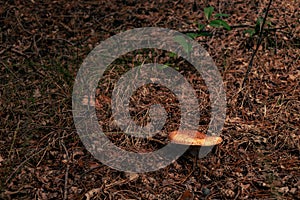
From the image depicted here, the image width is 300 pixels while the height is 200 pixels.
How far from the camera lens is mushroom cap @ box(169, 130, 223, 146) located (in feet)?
6.18

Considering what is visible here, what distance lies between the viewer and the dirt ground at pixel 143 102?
1846mm

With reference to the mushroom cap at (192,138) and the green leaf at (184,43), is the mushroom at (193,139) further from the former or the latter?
the green leaf at (184,43)

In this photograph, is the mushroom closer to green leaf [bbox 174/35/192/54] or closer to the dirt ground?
the dirt ground

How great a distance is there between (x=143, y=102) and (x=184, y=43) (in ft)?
1.55

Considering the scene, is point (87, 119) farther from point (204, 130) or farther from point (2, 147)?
point (204, 130)

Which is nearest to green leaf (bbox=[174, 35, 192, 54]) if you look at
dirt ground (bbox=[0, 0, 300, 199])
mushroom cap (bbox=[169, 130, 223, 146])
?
dirt ground (bbox=[0, 0, 300, 199])

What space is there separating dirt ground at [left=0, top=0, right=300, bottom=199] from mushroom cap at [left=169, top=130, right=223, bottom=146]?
70mm

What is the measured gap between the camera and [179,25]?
109 inches

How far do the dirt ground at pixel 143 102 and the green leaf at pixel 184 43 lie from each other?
0.11 meters

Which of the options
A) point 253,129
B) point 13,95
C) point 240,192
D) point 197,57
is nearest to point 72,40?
point 13,95

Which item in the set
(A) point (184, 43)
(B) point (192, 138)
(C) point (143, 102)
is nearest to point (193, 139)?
(B) point (192, 138)

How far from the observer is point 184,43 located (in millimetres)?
2414

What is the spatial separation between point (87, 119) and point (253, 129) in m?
0.90

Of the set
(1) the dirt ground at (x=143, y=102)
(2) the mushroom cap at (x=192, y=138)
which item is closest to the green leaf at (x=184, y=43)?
(1) the dirt ground at (x=143, y=102)
